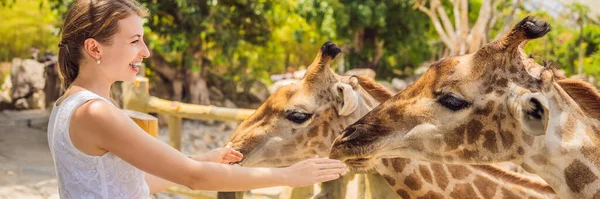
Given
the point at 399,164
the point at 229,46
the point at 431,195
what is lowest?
the point at 431,195

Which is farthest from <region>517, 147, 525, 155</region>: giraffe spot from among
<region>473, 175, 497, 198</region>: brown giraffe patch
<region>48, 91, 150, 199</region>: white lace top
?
<region>48, 91, 150, 199</region>: white lace top

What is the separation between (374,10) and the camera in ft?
60.0

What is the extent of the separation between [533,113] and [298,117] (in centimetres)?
130

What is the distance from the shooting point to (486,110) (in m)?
2.08

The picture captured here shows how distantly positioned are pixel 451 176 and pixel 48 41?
25.2m

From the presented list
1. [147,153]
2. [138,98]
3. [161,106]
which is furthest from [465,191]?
[138,98]

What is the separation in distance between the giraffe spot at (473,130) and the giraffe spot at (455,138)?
0.02m

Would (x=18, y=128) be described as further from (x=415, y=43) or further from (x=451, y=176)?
(x=451, y=176)

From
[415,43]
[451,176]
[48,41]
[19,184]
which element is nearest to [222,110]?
[451,176]

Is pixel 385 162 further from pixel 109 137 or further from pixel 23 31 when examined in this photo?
pixel 23 31

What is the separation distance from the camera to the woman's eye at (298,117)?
120 inches

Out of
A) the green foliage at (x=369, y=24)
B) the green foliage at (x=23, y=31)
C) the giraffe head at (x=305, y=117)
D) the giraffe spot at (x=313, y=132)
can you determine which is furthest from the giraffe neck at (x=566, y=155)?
the green foliage at (x=23, y=31)

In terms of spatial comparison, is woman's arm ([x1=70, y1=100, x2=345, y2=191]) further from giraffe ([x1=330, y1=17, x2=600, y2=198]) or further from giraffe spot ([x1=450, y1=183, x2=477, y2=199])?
giraffe spot ([x1=450, y1=183, x2=477, y2=199])

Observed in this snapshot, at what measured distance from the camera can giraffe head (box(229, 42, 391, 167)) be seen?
3.04m
